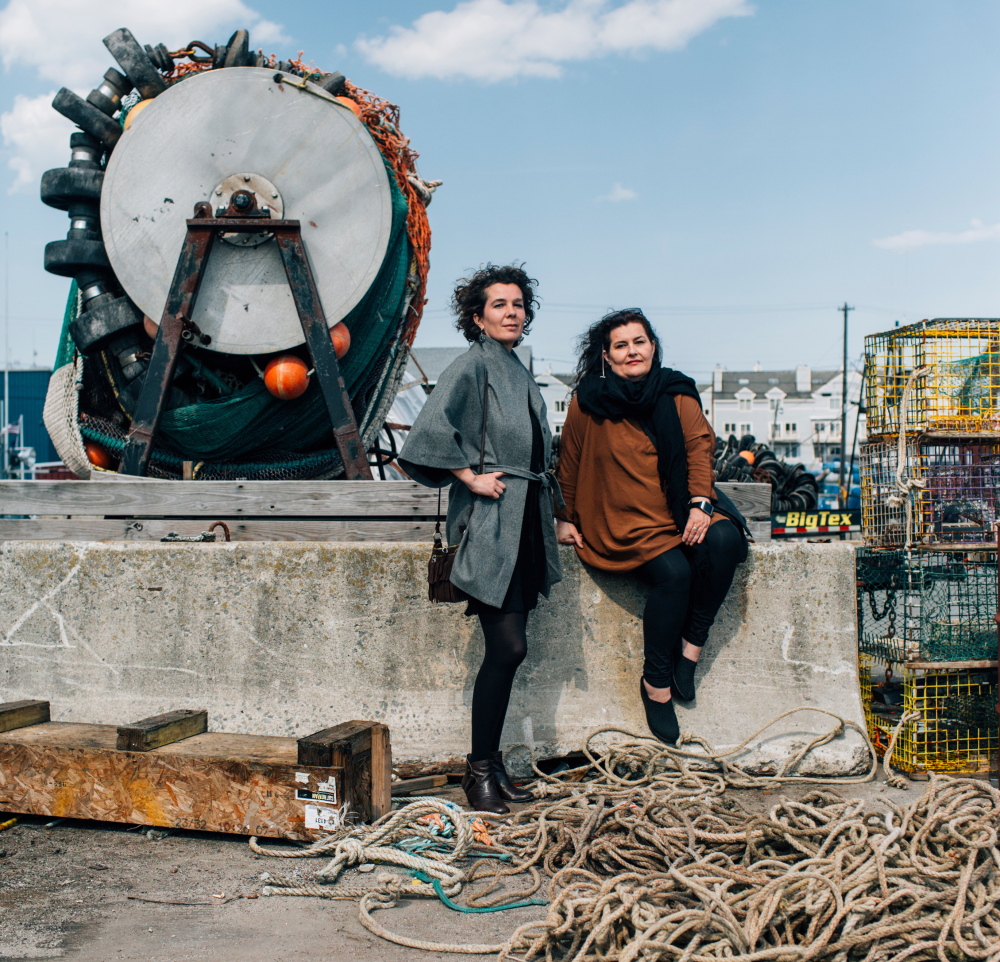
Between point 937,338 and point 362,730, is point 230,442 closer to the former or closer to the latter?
point 362,730

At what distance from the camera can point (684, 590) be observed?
138 inches

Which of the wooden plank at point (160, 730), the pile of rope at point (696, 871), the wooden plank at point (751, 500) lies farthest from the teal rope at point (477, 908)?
the wooden plank at point (751, 500)

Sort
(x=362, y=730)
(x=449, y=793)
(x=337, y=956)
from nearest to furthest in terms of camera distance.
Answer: (x=337, y=956), (x=362, y=730), (x=449, y=793)

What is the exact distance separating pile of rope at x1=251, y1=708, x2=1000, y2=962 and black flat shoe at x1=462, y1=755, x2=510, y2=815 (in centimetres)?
11

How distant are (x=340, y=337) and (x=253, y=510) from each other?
1.18m

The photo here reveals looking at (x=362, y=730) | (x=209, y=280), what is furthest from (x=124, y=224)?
(x=362, y=730)

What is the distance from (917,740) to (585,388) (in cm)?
207

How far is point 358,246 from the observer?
4863 millimetres

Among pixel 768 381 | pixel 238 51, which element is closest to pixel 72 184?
pixel 238 51

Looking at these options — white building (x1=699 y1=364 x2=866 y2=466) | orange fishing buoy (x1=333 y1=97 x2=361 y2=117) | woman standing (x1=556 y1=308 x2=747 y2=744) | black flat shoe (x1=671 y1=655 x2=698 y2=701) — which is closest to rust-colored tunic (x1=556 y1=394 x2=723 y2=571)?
woman standing (x1=556 y1=308 x2=747 y2=744)

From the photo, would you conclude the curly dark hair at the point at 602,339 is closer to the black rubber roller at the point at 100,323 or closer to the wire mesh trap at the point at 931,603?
the wire mesh trap at the point at 931,603

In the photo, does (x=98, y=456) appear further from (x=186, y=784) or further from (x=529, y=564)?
(x=529, y=564)

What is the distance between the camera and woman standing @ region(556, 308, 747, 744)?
11.6 feet

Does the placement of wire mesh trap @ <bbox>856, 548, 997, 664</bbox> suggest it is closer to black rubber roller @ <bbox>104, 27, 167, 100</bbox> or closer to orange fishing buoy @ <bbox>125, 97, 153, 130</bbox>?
orange fishing buoy @ <bbox>125, 97, 153, 130</bbox>
